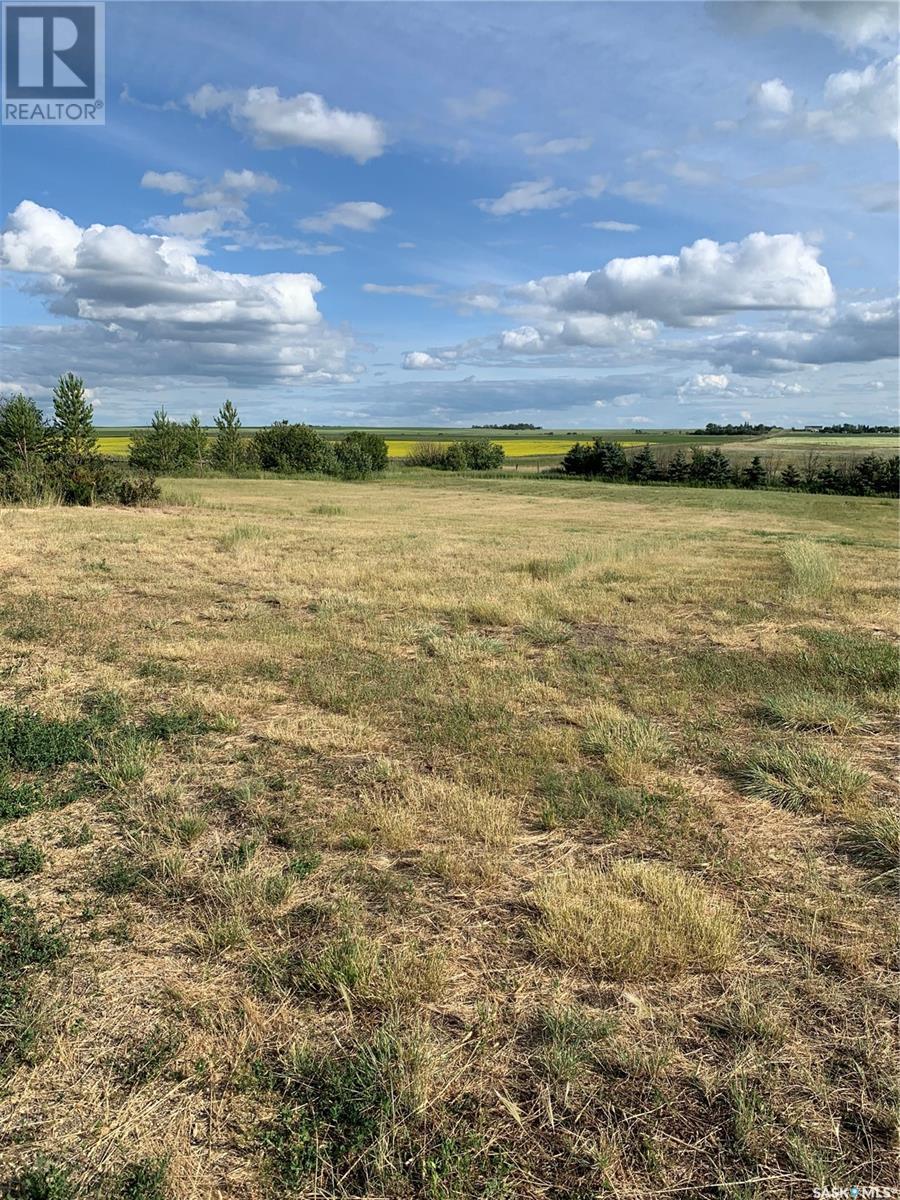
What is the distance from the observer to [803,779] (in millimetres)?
5027

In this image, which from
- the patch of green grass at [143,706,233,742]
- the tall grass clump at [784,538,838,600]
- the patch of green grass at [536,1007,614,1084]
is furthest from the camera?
the tall grass clump at [784,538,838,600]

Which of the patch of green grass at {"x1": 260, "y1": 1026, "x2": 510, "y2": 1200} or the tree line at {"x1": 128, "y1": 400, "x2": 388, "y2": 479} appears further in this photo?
the tree line at {"x1": 128, "y1": 400, "x2": 388, "y2": 479}

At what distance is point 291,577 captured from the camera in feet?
A: 42.9

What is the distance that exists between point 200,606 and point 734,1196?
32.0ft

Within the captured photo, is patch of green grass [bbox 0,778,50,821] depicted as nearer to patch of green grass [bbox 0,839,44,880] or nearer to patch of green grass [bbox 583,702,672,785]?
patch of green grass [bbox 0,839,44,880]

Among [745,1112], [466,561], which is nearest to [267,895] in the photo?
[745,1112]

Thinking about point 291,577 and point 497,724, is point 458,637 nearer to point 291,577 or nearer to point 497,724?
point 497,724

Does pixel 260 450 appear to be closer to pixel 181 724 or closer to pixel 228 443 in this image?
pixel 228 443

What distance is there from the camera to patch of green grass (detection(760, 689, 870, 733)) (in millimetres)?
6176

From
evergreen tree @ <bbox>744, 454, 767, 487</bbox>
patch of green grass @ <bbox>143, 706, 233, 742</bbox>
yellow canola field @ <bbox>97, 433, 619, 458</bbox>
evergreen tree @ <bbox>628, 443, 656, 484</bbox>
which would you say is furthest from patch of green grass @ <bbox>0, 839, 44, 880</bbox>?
yellow canola field @ <bbox>97, 433, 619, 458</bbox>

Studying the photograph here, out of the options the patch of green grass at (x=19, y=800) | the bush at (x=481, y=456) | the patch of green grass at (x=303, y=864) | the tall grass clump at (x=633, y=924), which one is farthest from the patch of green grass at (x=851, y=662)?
the bush at (x=481, y=456)

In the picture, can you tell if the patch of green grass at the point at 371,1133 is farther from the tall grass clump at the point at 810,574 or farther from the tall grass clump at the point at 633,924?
the tall grass clump at the point at 810,574

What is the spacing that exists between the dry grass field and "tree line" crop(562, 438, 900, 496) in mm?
56770

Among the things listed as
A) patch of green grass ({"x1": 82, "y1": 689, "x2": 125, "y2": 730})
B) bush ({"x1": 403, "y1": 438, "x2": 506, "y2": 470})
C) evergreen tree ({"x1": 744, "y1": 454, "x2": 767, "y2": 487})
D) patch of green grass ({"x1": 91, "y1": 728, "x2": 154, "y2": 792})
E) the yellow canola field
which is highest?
the yellow canola field
